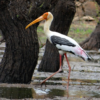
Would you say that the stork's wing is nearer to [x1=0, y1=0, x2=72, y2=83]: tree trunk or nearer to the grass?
[x1=0, y1=0, x2=72, y2=83]: tree trunk

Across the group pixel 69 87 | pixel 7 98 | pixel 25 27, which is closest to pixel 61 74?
pixel 69 87

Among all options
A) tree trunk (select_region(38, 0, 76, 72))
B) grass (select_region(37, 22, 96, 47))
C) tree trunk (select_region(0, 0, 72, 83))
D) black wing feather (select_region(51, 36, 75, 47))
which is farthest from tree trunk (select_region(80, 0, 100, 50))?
tree trunk (select_region(0, 0, 72, 83))

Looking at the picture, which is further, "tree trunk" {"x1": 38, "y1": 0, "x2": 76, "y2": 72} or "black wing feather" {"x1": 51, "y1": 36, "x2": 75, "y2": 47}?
"tree trunk" {"x1": 38, "y1": 0, "x2": 76, "y2": 72}

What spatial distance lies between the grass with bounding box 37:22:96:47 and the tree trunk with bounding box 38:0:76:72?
7.85 m

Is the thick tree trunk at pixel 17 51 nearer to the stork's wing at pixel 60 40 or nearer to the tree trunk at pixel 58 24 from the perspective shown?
the stork's wing at pixel 60 40

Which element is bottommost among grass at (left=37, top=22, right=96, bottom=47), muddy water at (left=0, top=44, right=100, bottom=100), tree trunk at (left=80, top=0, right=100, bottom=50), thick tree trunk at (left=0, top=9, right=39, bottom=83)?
grass at (left=37, top=22, right=96, bottom=47)

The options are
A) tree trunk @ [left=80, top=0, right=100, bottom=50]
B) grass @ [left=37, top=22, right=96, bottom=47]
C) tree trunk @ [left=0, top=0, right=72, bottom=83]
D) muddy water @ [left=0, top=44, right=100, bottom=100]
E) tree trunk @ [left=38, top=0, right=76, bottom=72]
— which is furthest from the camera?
grass @ [left=37, top=22, right=96, bottom=47]

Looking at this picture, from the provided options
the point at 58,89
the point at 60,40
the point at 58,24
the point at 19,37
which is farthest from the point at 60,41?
the point at 58,24

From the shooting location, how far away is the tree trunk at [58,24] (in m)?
7.94

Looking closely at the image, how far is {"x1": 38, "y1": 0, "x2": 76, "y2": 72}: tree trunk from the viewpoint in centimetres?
794

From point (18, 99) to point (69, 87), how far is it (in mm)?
1531

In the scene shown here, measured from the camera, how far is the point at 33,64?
6.51 meters

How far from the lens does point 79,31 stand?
19547 mm

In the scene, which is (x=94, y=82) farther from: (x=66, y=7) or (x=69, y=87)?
(x=66, y=7)
